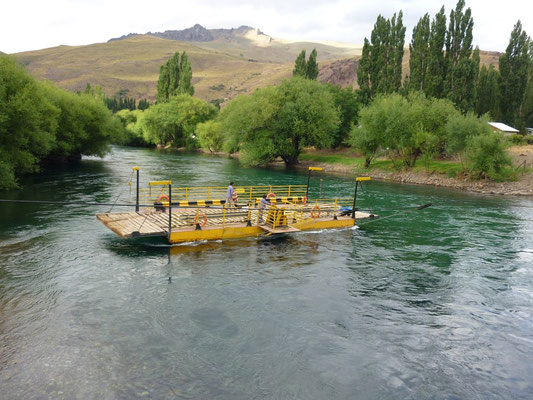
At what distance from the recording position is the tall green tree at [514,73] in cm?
7438

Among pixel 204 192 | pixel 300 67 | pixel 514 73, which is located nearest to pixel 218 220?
pixel 204 192

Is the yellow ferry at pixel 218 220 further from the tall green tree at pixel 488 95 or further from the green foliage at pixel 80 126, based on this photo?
the tall green tree at pixel 488 95

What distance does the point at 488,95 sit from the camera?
8675 cm

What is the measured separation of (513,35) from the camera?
2928 inches

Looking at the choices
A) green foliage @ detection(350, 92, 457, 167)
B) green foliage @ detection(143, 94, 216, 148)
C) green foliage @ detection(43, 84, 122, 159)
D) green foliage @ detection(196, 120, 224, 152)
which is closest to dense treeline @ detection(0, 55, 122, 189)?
green foliage @ detection(43, 84, 122, 159)

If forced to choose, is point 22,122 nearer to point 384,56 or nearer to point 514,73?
point 384,56

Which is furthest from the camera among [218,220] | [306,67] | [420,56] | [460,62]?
[306,67]

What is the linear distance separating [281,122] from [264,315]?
58.1 meters

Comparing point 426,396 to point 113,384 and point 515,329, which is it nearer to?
point 515,329

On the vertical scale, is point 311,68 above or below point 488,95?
above

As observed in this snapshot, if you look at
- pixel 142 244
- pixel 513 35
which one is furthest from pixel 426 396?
pixel 513 35

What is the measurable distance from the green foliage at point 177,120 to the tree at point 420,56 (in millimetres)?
55622

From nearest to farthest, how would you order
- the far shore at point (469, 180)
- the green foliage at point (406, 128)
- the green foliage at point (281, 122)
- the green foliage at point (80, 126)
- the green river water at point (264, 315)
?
1. the green river water at point (264, 315)
2. the far shore at point (469, 180)
3. the green foliage at point (80, 126)
4. the green foliage at point (406, 128)
5. the green foliage at point (281, 122)

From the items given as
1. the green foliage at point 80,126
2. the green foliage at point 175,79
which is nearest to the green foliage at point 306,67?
the green foliage at point 175,79
